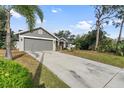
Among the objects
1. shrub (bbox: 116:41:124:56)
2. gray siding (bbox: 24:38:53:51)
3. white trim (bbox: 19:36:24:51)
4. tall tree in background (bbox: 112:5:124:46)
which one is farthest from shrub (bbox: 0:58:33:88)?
gray siding (bbox: 24:38:53:51)

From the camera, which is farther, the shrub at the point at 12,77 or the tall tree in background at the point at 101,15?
the tall tree in background at the point at 101,15

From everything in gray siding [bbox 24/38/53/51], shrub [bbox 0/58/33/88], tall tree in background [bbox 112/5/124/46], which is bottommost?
gray siding [bbox 24/38/53/51]

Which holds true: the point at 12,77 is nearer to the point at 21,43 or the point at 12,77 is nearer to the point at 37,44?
the point at 21,43

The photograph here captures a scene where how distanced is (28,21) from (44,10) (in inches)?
86.5

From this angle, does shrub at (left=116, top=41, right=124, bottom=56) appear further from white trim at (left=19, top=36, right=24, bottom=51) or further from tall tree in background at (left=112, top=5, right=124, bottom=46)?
white trim at (left=19, top=36, right=24, bottom=51)

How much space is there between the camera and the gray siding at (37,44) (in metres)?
28.1

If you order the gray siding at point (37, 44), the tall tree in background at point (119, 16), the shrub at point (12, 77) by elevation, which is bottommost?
the gray siding at point (37, 44)

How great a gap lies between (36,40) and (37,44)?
0.60 m

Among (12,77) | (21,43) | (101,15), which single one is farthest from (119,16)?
(12,77)

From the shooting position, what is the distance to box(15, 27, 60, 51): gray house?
28.0m

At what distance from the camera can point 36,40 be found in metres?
29.3

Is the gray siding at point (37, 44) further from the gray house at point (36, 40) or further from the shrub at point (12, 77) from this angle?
the shrub at point (12, 77)

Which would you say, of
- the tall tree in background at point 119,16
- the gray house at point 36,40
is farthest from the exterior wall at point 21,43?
the tall tree in background at point 119,16

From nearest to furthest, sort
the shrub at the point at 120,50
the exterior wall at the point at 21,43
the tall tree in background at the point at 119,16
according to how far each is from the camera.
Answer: the shrub at the point at 120,50
the tall tree in background at the point at 119,16
the exterior wall at the point at 21,43
